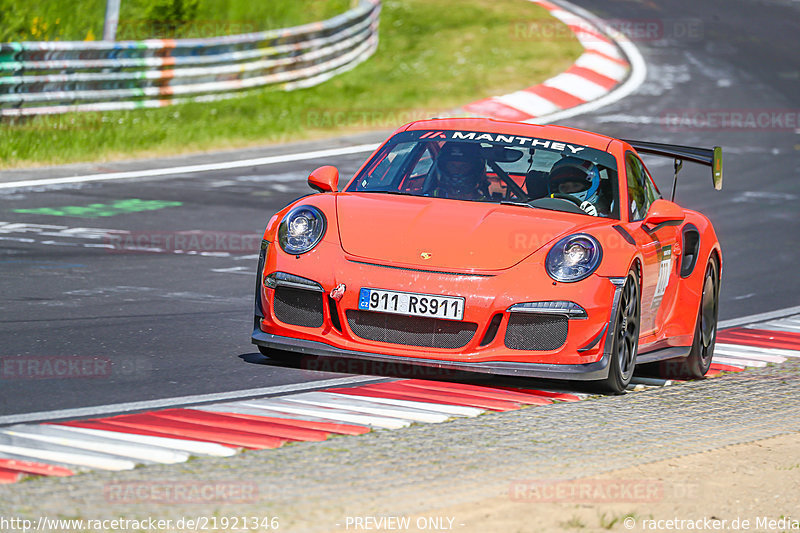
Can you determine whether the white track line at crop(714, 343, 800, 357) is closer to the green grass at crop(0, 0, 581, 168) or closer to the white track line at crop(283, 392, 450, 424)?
the white track line at crop(283, 392, 450, 424)

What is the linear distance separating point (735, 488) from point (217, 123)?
13.7 metres

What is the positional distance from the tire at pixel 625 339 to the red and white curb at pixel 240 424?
0.59 feet

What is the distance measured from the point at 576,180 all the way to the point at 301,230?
1.61m

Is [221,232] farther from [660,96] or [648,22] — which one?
[648,22]

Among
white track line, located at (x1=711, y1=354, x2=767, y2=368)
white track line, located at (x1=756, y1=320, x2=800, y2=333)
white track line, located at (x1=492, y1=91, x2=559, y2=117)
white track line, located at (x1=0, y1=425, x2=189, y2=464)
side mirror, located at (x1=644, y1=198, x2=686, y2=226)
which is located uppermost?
white track line, located at (x1=492, y1=91, x2=559, y2=117)

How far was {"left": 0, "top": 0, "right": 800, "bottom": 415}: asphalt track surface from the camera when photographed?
7.02 m

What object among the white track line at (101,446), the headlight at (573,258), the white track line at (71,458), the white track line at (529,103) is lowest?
the white track line at (101,446)

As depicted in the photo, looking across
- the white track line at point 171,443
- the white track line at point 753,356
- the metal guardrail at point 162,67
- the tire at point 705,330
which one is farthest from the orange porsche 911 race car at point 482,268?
the metal guardrail at point 162,67

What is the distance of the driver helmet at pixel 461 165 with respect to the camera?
25.0ft

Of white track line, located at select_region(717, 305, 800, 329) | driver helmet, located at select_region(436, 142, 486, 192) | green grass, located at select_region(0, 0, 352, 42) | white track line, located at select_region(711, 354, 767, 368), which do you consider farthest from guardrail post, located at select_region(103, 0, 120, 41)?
white track line, located at select_region(711, 354, 767, 368)

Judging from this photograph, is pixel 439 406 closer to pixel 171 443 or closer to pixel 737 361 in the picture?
pixel 171 443

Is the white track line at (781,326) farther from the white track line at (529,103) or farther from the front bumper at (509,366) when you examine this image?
the white track line at (529,103)

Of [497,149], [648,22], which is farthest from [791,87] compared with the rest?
[497,149]

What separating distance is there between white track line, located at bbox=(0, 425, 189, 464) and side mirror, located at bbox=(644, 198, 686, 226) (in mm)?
3227
